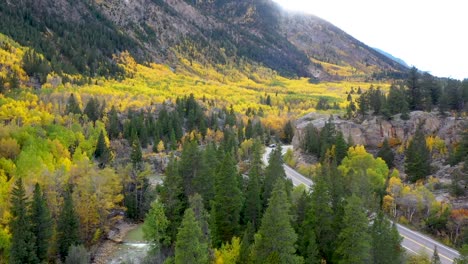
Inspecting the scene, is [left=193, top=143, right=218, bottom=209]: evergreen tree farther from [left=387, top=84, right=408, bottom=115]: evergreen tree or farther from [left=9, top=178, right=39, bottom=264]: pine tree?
[left=387, top=84, right=408, bottom=115]: evergreen tree

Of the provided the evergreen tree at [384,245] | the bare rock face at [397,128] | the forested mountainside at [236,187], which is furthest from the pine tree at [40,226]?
the bare rock face at [397,128]

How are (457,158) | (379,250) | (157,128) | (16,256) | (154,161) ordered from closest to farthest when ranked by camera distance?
(379,250)
(16,256)
(457,158)
(154,161)
(157,128)

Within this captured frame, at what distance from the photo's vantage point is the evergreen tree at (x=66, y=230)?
59719mm

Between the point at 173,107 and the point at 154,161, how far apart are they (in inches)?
2044

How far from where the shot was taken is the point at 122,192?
80.3 meters

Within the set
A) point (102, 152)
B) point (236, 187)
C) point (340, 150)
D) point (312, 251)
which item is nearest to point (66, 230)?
point (236, 187)

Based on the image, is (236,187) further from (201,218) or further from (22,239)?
(22,239)

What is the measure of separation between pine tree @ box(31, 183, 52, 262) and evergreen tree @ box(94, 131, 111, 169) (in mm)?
44678

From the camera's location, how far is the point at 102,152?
106188mm

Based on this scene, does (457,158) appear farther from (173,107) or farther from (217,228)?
(173,107)

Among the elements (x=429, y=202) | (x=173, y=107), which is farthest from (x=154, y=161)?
(x=429, y=202)

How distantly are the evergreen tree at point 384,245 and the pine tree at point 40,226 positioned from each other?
39254 mm

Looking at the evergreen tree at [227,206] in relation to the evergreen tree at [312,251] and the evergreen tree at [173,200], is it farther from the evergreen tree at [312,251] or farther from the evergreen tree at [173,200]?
the evergreen tree at [312,251]

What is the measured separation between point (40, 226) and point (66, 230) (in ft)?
14.1
